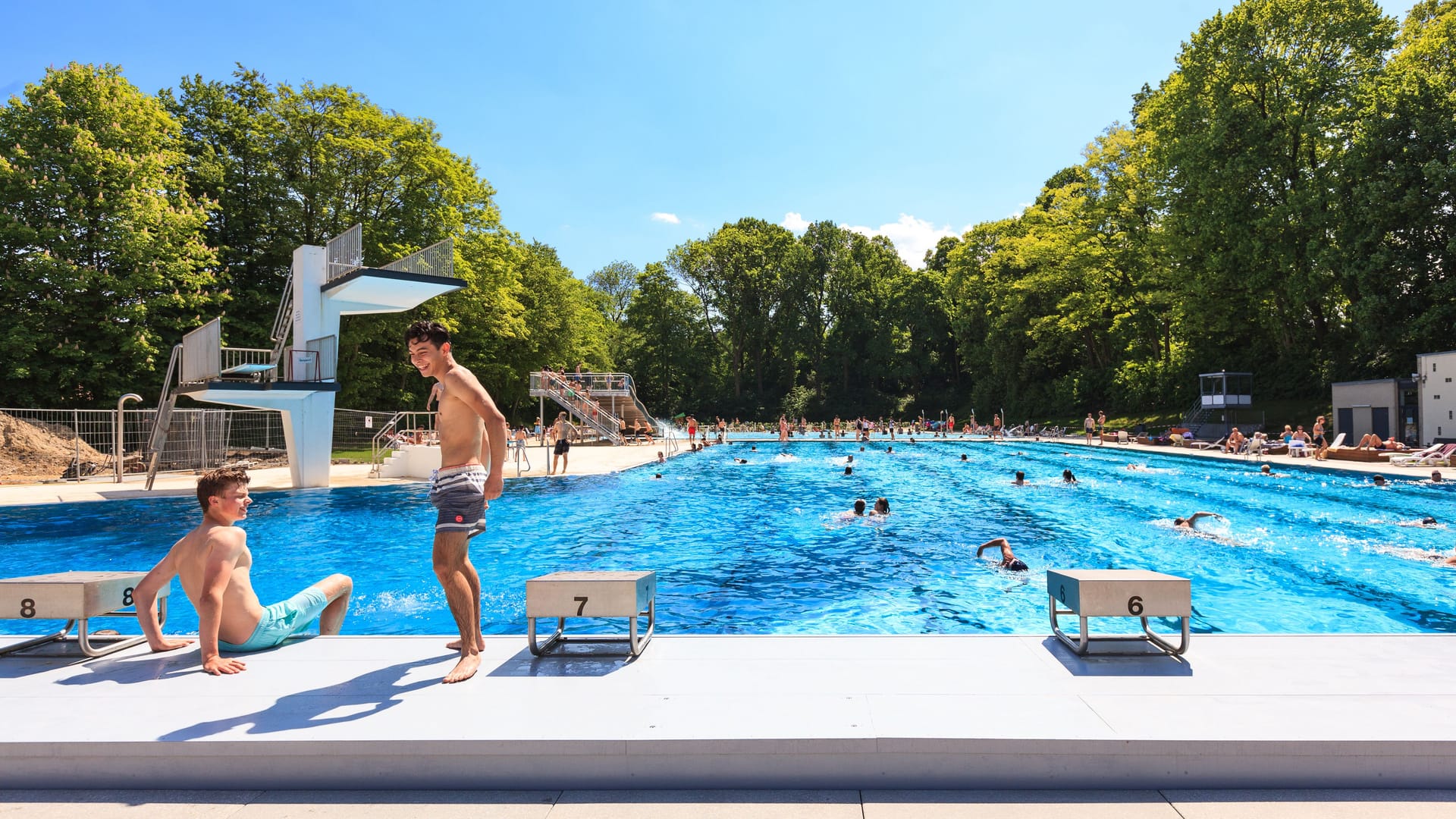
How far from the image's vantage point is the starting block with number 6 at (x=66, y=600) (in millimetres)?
4445

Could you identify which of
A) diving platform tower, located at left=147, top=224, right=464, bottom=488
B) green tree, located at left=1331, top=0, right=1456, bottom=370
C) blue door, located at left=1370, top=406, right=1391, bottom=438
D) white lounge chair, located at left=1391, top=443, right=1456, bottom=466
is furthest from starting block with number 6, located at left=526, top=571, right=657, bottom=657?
green tree, located at left=1331, top=0, right=1456, bottom=370

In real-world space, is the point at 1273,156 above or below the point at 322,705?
above

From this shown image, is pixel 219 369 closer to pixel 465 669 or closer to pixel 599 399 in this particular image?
pixel 465 669

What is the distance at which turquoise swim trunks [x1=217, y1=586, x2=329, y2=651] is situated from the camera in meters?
4.61

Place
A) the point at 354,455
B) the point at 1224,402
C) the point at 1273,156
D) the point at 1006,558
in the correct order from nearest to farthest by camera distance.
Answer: the point at 1006,558
the point at 354,455
the point at 1273,156
the point at 1224,402

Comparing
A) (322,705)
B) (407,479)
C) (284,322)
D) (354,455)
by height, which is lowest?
(407,479)

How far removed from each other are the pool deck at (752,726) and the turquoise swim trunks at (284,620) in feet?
1.07

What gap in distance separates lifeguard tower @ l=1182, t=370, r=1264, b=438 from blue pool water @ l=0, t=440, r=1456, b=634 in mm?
15597

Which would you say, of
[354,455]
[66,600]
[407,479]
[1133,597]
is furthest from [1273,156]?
[66,600]

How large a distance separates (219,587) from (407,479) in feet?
Answer: 59.7

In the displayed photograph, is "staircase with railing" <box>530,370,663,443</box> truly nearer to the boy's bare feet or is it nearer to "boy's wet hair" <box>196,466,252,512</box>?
"boy's wet hair" <box>196,466,252,512</box>

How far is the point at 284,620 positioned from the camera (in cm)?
476

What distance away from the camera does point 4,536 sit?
39.7 feet

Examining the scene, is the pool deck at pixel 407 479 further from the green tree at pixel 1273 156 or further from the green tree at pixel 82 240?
the green tree at pixel 1273 156
